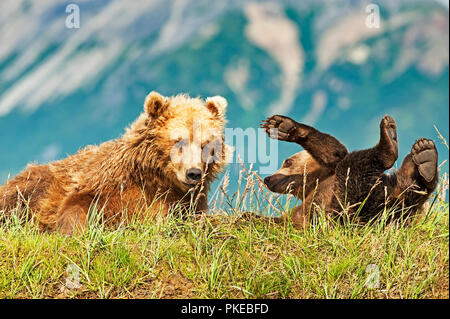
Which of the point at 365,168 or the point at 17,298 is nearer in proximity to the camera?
the point at 17,298

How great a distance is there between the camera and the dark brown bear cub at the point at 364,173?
4320 mm

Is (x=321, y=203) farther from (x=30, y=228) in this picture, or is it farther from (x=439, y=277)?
(x=30, y=228)

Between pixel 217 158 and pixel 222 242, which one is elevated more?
pixel 217 158

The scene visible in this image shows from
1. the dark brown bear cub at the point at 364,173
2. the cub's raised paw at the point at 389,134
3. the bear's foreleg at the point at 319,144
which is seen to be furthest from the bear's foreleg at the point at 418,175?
the bear's foreleg at the point at 319,144

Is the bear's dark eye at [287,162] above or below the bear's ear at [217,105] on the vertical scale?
below

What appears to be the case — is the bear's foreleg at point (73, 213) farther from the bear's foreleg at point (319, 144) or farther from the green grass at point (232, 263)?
the bear's foreleg at point (319, 144)

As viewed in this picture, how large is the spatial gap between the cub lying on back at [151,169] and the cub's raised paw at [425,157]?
1.72 m

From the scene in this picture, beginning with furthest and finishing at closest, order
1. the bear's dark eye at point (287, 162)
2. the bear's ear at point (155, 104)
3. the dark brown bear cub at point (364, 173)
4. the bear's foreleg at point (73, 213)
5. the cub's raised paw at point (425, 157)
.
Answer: the bear's dark eye at point (287, 162) < the bear's ear at point (155, 104) < the bear's foreleg at point (73, 213) < the dark brown bear cub at point (364, 173) < the cub's raised paw at point (425, 157)

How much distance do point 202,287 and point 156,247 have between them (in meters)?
0.55

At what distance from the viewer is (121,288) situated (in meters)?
3.63

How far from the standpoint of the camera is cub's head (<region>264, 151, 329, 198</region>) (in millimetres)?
5102
